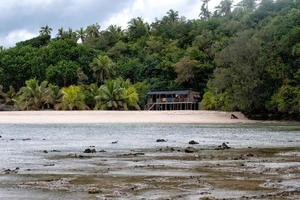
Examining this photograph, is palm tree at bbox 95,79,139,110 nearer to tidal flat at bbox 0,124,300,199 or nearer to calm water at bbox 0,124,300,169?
calm water at bbox 0,124,300,169

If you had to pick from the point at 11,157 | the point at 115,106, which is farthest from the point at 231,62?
the point at 11,157

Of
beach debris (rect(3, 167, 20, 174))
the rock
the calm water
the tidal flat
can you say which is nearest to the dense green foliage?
the calm water

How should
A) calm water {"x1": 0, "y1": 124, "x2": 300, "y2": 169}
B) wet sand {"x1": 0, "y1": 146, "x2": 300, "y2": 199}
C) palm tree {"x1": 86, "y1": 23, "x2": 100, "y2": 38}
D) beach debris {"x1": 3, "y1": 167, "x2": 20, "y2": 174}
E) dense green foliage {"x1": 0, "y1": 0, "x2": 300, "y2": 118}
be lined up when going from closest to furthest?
1. wet sand {"x1": 0, "y1": 146, "x2": 300, "y2": 199}
2. beach debris {"x1": 3, "y1": 167, "x2": 20, "y2": 174}
3. calm water {"x1": 0, "y1": 124, "x2": 300, "y2": 169}
4. dense green foliage {"x1": 0, "y1": 0, "x2": 300, "y2": 118}
5. palm tree {"x1": 86, "y1": 23, "x2": 100, "y2": 38}

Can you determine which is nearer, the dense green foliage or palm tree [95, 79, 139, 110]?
the dense green foliage

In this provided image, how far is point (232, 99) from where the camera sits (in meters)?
78.8

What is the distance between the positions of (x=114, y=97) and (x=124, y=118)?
11.8 meters

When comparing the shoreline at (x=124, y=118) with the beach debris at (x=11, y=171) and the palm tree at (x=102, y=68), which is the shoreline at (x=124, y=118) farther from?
the beach debris at (x=11, y=171)

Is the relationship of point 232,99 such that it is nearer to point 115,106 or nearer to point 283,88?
point 283,88

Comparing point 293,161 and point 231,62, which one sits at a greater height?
point 231,62

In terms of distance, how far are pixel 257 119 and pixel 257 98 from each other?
158 inches

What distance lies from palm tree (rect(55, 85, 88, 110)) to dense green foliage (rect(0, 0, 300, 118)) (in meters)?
0.16

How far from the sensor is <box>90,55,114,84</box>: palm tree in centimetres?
10688

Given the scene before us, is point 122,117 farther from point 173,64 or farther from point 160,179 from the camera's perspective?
point 160,179

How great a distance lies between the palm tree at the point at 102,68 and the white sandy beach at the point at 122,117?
2347 cm
